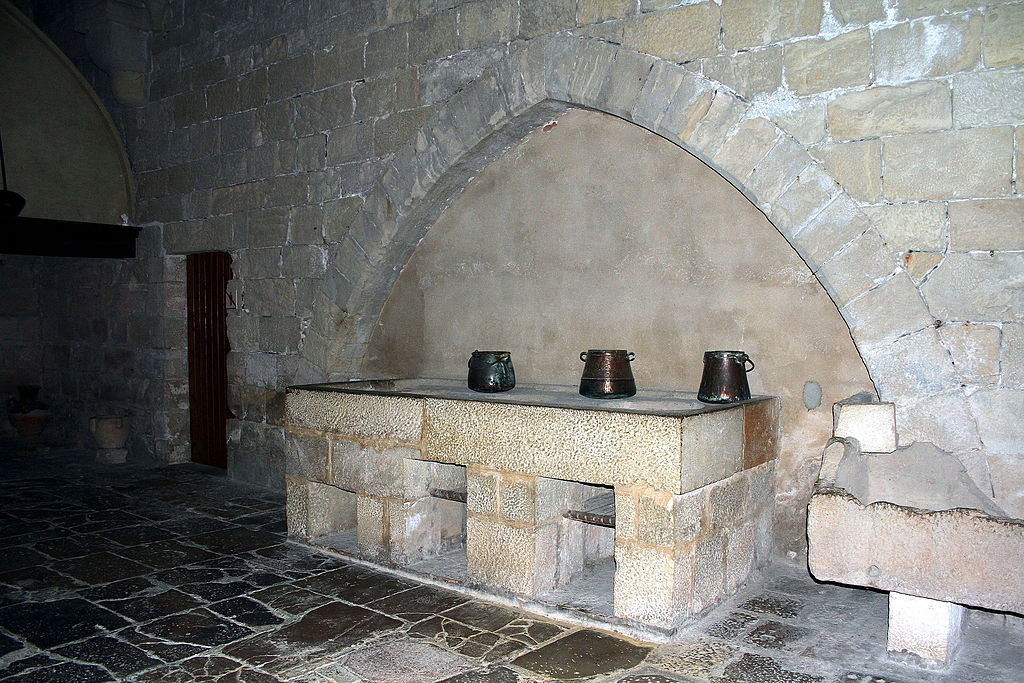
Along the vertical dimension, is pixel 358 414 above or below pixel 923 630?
above

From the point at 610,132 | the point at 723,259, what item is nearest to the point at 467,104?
the point at 610,132

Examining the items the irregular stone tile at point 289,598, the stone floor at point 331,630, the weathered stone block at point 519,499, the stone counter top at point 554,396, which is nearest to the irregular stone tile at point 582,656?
the stone floor at point 331,630

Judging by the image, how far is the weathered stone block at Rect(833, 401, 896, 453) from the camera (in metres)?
3.01

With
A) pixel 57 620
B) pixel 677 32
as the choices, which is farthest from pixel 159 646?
pixel 677 32

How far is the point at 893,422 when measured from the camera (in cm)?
301

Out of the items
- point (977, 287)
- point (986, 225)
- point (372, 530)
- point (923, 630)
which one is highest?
point (986, 225)

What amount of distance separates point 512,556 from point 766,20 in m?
2.58

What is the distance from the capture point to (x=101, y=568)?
3793mm

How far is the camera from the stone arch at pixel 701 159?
10.3 feet

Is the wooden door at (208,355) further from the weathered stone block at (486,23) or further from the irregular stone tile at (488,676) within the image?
the irregular stone tile at (488,676)

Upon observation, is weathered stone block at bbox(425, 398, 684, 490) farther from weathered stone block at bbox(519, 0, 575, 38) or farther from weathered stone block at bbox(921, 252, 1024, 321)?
weathered stone block at bbox(519, 0, 575, 38)

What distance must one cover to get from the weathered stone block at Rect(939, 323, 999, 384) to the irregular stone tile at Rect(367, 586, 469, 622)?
7.39 feet

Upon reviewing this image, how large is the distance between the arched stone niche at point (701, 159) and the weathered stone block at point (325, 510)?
1.17 meters

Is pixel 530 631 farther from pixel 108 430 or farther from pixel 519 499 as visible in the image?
pixel 108 430
